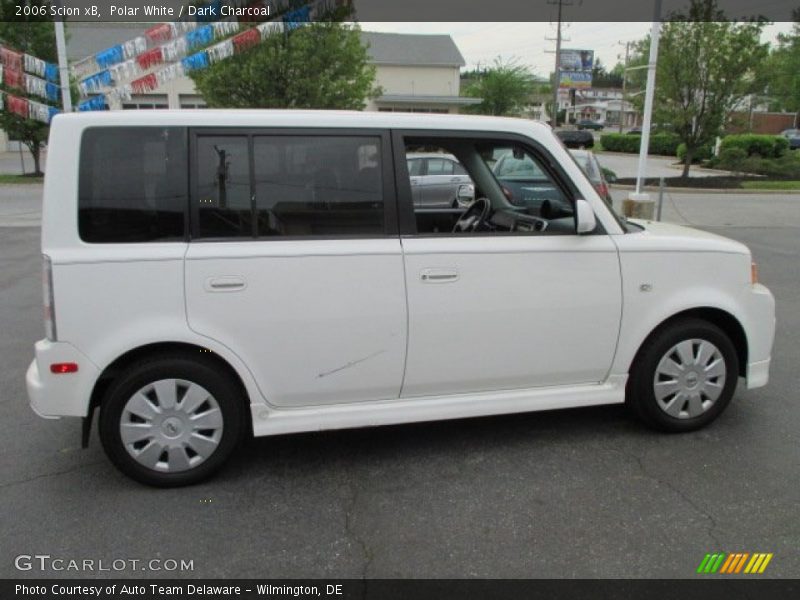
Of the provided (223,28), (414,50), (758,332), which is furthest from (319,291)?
(414,50)

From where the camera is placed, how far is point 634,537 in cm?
290

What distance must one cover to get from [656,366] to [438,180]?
193 cm

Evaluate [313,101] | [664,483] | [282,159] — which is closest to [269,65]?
[313,101]

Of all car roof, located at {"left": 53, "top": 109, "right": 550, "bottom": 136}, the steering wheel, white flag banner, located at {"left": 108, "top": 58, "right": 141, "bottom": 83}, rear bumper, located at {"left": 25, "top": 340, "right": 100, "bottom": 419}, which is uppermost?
white flag banner, located at {"left": 108, "top": 58, "right": 141, "bottom": 83}

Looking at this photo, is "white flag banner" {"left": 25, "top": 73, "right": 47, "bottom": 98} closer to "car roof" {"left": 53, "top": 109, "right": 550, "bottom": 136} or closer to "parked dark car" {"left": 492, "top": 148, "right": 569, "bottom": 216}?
"car roof" {"left": 53, "top": 109, "right": 550, "bottom": 136}

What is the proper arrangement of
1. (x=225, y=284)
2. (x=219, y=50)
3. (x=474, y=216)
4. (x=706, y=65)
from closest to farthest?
(x=225, y=284), (x=474, y=216), (x=219, y=50), (x=706, y=65)

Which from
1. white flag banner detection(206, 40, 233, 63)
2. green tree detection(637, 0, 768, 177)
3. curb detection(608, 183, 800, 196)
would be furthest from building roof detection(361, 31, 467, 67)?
white flag banner detection(206, 40, 233, 63)

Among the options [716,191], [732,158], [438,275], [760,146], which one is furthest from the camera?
[760,146]

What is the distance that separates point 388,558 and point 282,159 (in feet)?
6.48

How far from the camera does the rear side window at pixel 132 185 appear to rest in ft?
10.1

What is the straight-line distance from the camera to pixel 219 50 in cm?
1514

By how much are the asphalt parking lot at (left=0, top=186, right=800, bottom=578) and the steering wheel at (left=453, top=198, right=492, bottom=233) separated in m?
1.26

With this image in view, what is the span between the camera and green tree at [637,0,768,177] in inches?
712

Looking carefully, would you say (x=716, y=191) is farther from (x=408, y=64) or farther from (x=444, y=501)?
(x=408, y=64)
